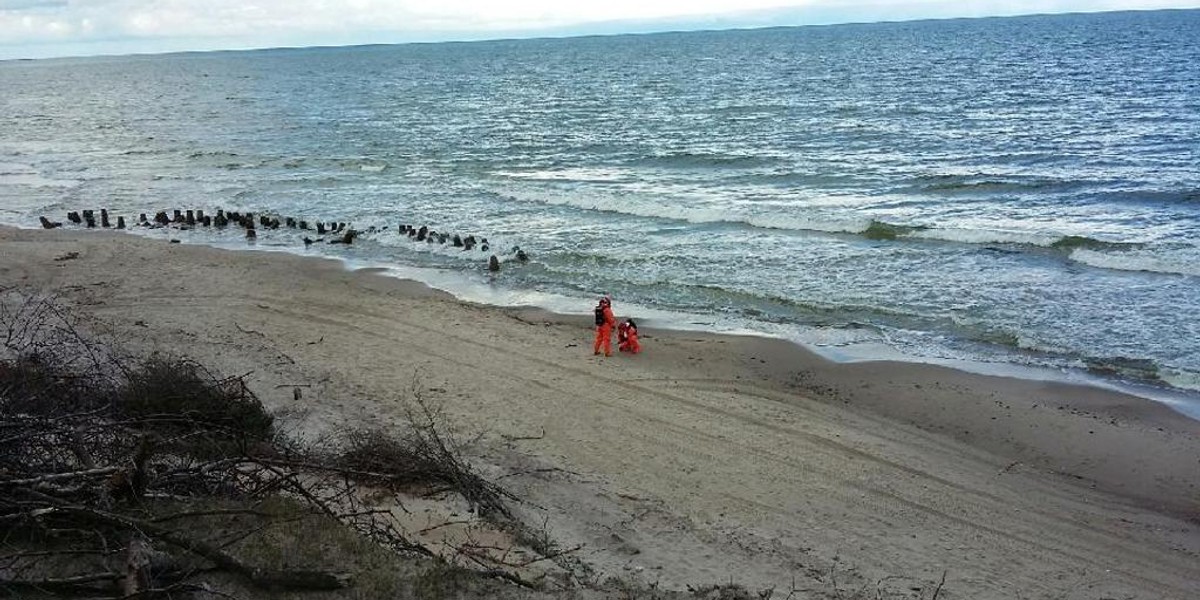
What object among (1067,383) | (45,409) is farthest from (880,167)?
(45,409)

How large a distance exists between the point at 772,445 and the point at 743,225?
46.4ft

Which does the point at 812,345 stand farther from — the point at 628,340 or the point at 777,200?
the point at 777,200

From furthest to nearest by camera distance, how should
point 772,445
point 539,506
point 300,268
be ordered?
point 300,268 < point 772,445 < point 539,506

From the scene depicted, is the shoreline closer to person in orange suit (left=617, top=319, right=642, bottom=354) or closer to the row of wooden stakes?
person in orange suit (left=617, top=319, right=642, bottom=354)

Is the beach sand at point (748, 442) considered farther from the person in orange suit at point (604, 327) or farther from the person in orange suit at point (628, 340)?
the person in orange suit at point (604, 327)

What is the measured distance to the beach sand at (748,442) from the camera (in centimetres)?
816

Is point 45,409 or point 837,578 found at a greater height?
point 45,409

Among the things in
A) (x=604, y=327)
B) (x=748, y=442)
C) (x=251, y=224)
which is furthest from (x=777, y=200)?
(x=748, y=442)

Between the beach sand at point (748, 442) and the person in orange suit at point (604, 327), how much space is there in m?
0.38

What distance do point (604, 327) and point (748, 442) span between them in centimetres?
412

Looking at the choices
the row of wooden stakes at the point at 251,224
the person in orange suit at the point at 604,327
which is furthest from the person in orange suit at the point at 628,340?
the row of wooden stakes at the point at 251,224

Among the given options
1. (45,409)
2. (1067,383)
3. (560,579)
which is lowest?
(1067,383)

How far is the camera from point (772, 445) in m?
10.8

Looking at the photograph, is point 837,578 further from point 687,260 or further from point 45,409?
point 687,260
